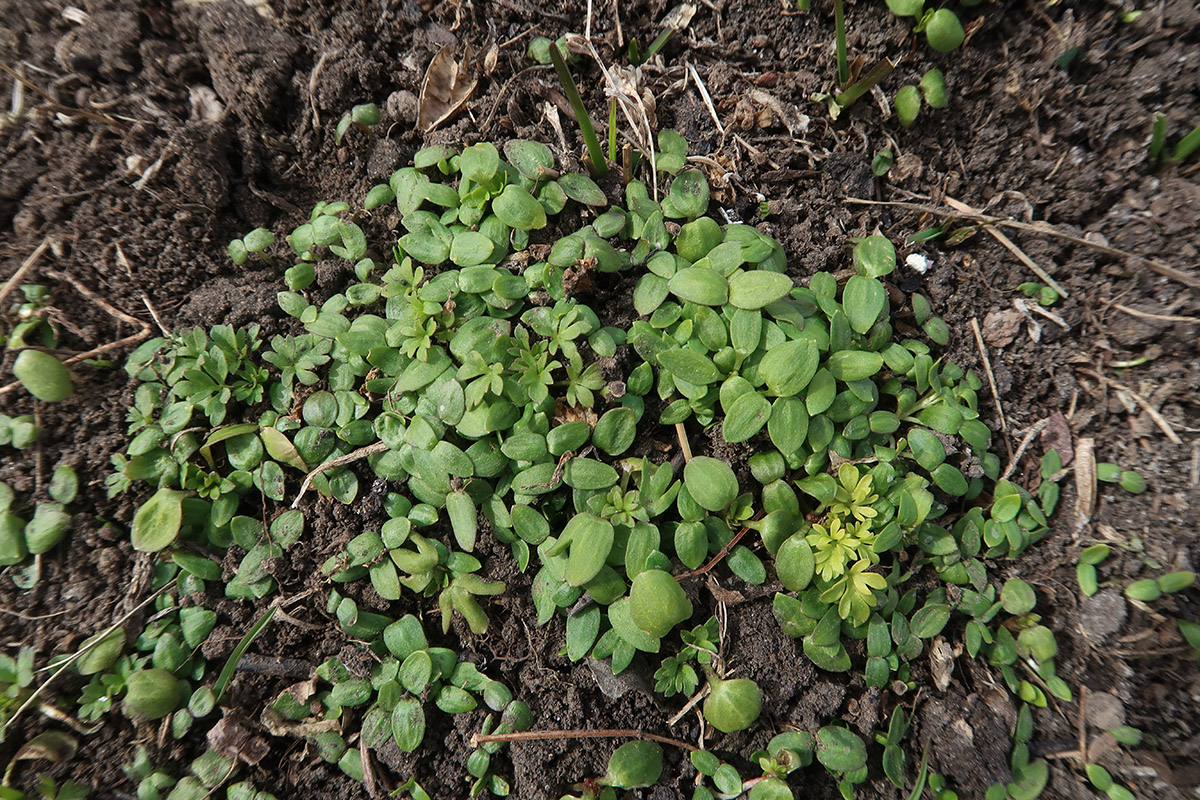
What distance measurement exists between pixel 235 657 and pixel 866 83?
269 centimetres

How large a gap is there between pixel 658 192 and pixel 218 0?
66.6 inches

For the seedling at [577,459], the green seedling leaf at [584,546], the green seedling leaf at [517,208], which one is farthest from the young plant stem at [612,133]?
the green seedling leaf at [584,546]

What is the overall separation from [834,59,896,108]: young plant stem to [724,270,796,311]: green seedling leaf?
0.82 m

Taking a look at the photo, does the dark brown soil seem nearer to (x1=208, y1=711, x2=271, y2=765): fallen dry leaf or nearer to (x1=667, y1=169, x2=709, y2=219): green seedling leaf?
(x1=208, y1=711, x2=271, y2=765): fallen dry leaf

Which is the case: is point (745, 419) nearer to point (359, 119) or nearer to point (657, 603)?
point (657, 603)

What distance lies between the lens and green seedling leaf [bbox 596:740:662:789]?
179 cm

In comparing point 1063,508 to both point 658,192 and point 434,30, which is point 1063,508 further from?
point 434,30

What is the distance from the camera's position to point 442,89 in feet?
7.48

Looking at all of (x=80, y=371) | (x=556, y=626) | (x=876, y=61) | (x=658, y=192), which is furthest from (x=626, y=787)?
(x=876, y=61)

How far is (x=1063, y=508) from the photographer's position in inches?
83.4

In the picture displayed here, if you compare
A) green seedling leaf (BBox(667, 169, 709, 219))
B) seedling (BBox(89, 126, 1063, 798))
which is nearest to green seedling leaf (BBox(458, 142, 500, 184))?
seedling (BBox(89, 126, 1063, 798))

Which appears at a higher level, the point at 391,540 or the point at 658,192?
the point at 658,192

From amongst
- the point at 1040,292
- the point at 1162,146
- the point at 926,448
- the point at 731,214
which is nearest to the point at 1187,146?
the point at 1162,146

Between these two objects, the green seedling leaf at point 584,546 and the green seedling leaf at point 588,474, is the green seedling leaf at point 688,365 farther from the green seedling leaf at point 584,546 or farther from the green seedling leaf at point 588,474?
the green seedling leaf at point 584,546
